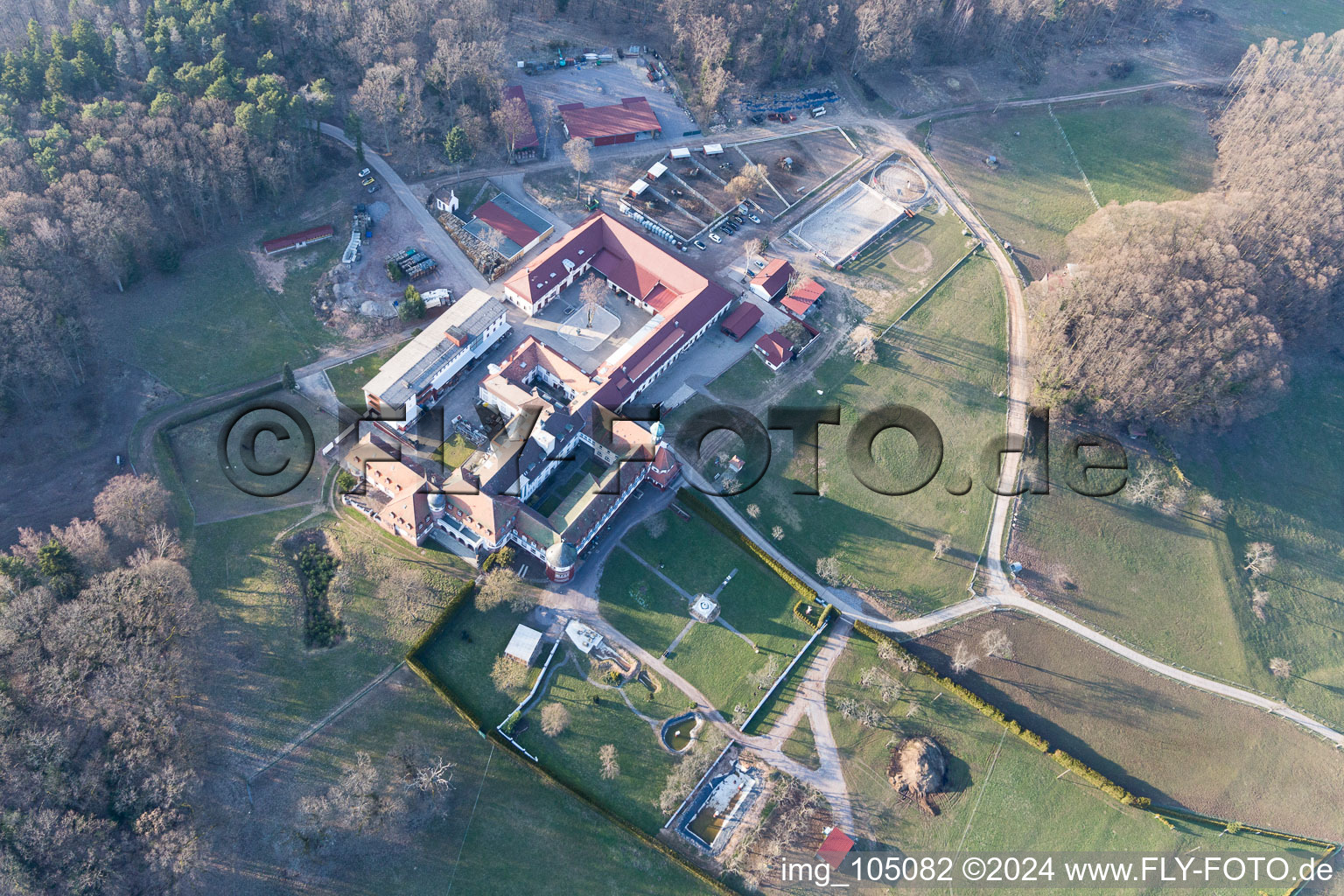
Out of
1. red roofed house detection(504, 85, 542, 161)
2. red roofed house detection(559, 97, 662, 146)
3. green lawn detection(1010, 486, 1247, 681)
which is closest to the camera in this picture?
green lawn detection(1010, 486, 1247, 681)

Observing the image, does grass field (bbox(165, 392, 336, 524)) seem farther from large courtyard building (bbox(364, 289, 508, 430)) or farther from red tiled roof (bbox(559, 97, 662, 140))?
red tiled roof (bbox(559, 97, 662, 140))

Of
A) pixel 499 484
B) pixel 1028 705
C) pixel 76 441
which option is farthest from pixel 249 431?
pixel 1028 705

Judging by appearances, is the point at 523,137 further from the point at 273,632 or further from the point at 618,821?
the point at 618,821

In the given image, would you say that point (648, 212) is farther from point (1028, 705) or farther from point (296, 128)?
point (1028, 705)

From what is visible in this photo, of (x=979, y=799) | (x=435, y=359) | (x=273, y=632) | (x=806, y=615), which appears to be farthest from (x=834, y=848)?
(x=435, y=359)

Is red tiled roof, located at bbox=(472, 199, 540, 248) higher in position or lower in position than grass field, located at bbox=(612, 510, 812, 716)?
higher

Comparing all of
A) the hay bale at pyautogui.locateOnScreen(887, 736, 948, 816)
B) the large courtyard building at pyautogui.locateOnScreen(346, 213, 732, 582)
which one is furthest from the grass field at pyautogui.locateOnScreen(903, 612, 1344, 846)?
the large courtyard building at pyautogui.locateOnScreen(346, 213, 732, 582)
